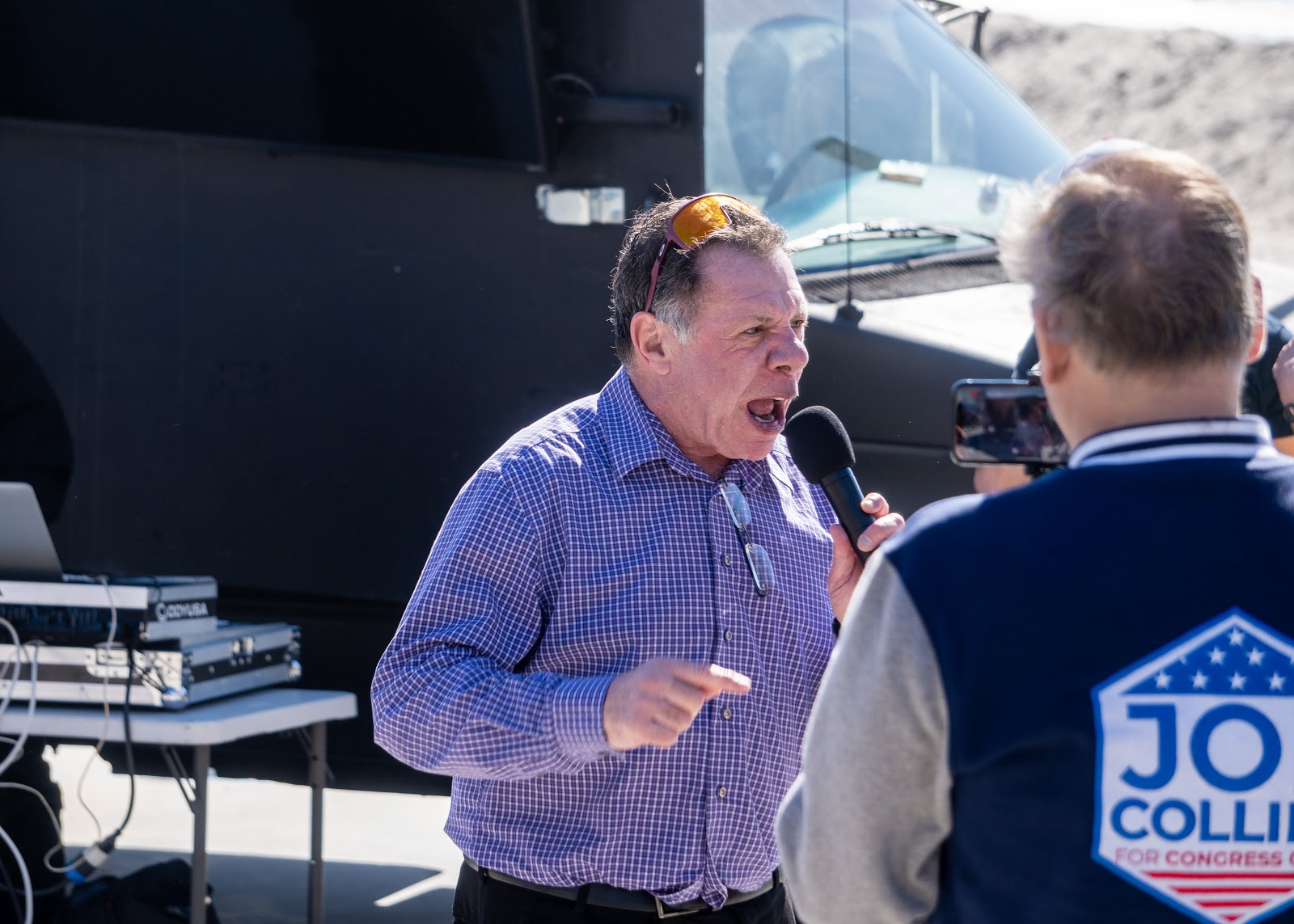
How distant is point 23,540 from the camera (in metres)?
3.65

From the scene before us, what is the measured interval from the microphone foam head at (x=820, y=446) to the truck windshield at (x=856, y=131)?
193cm

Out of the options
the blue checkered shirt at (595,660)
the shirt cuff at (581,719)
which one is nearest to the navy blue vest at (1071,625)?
the shirt cuff at (581,719)

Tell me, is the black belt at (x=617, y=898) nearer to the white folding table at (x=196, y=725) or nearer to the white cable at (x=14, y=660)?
the white folding table at (x=196, y=725)

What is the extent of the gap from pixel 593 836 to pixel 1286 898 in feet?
3.95

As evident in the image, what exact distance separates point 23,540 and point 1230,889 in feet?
10.1

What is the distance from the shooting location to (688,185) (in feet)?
14.0

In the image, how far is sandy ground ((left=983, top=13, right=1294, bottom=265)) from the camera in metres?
28.5

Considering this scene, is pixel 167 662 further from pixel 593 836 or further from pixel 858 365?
pixel 858 365

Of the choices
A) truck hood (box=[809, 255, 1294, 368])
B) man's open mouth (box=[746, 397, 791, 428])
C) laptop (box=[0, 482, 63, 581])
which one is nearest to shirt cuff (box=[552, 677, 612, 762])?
man's open mouth (box=[746, 397, 791, 428])

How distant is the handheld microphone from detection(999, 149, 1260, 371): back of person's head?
1.01 m

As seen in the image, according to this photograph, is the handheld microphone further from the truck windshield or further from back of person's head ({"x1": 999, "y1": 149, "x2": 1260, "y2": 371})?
the truck windshield

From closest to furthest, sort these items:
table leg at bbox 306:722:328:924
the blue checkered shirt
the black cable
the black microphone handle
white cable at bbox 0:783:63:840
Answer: the blue checkered shirt, the black microphone handle, the black cable, white cable at bbox 0:783:63:840, table leg at bbox 306:722:328:924

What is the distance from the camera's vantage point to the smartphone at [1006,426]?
165 centimetres

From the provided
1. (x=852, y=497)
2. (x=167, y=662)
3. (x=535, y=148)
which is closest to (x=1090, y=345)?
(x=852, y=497)
